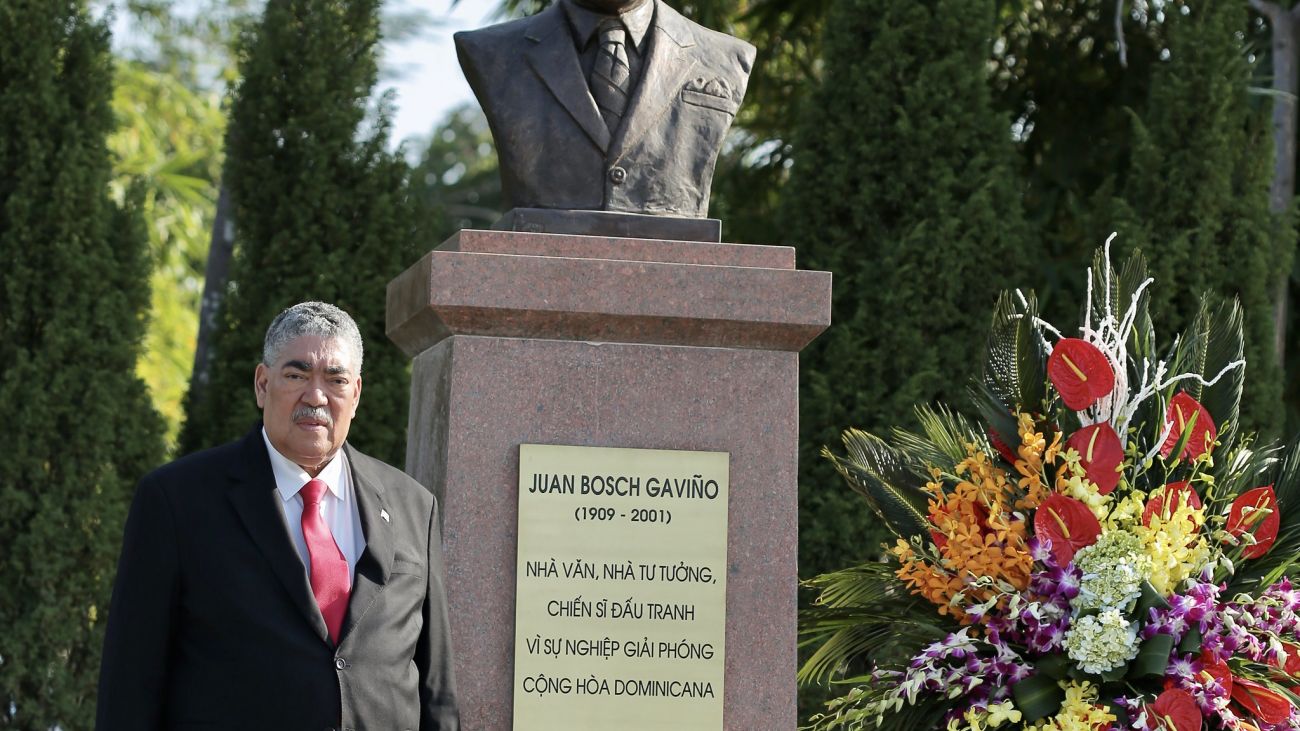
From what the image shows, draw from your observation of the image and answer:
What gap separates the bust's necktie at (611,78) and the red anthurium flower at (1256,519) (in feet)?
7.08

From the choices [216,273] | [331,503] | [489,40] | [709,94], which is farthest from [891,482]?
[216,273]

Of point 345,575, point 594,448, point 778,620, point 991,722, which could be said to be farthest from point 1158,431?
point 345,575

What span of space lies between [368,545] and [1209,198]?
5.41 meters

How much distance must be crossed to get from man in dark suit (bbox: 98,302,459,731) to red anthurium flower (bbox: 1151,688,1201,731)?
6.78 ft

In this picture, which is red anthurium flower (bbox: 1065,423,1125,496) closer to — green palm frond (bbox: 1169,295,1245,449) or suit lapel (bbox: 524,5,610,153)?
green palm frond (bbox: 1169,295,1245,449)

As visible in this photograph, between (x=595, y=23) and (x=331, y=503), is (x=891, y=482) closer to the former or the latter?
(x=595, y=23)

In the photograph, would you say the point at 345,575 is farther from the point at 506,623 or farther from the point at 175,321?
the point at 175,321

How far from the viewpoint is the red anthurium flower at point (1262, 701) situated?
15.0 feet

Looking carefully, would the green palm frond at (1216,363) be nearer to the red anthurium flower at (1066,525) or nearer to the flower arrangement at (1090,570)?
the flower arrangement at (1090,570)

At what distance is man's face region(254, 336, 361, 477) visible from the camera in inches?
129

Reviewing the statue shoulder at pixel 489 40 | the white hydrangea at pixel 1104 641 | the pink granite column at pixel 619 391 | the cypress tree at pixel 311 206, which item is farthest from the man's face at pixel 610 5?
the cypress tree at pixel 311 206

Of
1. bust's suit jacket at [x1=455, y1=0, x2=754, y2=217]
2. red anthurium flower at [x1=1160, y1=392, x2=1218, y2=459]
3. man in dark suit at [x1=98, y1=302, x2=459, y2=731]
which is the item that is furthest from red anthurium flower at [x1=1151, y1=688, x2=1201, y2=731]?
man in dark suit at [x1=98, y1=302, x2=459, y2=731]

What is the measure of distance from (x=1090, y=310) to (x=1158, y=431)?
16.8 inches

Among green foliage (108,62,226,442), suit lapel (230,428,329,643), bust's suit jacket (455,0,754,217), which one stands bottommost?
suit lapel (230,428,329,643)
